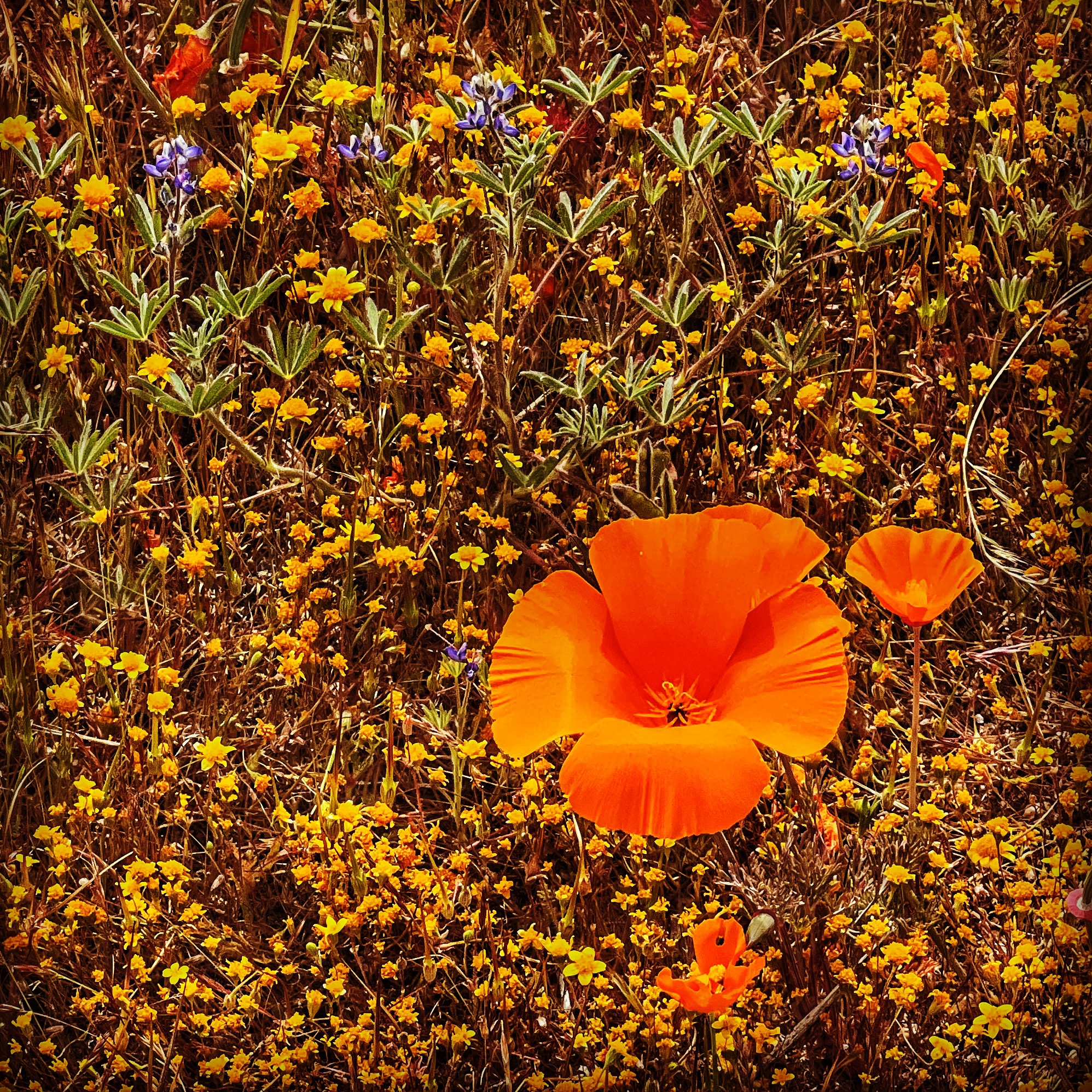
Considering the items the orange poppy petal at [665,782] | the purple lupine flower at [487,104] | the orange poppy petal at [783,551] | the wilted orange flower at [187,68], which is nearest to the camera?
the orange poppy petal at [665,782]

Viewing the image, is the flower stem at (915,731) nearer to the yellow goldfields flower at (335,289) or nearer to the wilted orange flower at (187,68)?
the yellow goldfields flower at (335,289)

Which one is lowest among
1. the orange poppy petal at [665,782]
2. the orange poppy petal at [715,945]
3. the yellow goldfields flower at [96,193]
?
the orange poppy petal at [715,945]

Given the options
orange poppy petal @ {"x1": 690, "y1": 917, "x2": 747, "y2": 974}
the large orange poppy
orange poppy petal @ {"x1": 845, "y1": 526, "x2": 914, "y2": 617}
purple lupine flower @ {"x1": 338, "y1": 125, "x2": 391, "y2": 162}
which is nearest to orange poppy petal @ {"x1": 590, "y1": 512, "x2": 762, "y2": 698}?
the large orange poppy

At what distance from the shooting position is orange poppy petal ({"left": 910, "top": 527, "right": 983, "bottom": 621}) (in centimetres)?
125

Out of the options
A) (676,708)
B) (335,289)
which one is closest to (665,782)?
(676,708)

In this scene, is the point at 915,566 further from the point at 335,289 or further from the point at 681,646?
the point at 335,289

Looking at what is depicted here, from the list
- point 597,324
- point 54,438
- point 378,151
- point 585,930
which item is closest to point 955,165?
point 597,324

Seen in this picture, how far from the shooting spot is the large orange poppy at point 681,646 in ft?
3.86

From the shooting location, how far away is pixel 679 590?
4.10ft

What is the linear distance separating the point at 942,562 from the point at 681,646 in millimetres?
301

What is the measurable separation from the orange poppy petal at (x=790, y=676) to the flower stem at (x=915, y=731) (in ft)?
0.27

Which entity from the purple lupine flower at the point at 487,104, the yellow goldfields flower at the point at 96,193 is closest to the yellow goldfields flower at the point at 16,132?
the yellow goldfields flower at the point at 96,193

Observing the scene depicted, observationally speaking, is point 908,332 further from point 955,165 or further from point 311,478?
point 311,478

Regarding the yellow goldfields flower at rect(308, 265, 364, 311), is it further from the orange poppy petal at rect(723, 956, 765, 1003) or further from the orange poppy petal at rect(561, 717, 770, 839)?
the orange poppy petal at rect(723, 956, 765, 1003)
